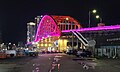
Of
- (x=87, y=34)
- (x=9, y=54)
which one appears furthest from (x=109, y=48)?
(x=87, y=34)

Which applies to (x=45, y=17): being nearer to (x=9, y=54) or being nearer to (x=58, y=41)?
(x=58, y=41)

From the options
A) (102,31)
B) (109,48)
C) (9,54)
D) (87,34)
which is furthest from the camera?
(87,34)

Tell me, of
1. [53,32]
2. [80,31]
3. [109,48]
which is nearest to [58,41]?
[53,32]

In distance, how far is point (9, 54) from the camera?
84938 millimetres

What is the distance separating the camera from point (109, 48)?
7038cm

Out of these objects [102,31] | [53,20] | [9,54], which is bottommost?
[9,54]

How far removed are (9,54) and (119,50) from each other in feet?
105

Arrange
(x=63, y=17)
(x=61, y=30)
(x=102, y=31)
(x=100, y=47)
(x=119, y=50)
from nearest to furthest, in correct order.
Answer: (x=119, y=50)
(x=100, y=47)
(x=102, y=31)
(x=61, y=30)
(x=63, y=17)

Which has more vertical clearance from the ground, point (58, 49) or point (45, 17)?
point (45, 17)

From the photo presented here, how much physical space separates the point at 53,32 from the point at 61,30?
1347 cm

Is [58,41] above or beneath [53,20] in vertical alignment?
beneath

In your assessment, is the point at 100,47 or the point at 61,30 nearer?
the point at 100,47

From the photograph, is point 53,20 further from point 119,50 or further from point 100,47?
point 119,50

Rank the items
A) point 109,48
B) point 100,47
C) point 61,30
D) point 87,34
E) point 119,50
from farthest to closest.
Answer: point 61,30, point 87,34, point 100,47, point 109,48, point 119,50
